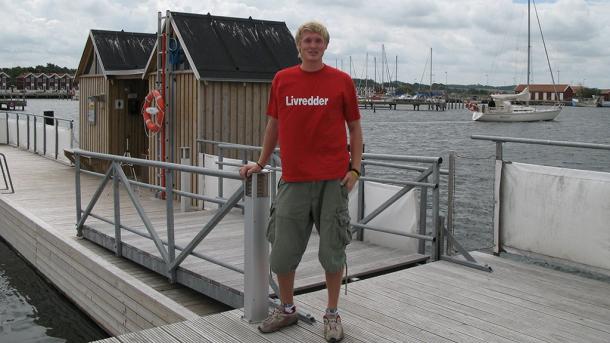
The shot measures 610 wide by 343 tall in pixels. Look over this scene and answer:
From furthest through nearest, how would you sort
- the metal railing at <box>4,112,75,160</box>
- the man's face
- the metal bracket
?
the metal railing at <box>4,112,75,160</box>, the metal bracket, the man's face

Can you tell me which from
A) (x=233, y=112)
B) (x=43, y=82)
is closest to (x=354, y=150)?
(x=233, y=112)

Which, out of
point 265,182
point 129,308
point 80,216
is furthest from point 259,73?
point 265,182

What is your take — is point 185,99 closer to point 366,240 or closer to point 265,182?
point 366,240

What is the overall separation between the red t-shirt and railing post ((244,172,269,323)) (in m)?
0.46

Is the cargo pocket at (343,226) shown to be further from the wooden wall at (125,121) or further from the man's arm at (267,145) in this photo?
the wooden wall at (125,121)

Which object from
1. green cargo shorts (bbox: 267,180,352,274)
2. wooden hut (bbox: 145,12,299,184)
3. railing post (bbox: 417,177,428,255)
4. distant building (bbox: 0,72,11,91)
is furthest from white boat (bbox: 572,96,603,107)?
green cargo shorts (bbox: 267,180,352,274)

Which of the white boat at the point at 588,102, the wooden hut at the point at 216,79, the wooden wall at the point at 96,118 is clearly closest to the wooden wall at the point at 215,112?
the wooden hut at the point at 216,79

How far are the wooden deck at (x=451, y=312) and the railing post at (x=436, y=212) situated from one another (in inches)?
13.9

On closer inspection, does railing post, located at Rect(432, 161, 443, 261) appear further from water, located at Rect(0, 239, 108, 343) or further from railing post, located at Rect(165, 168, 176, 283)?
water, located at Rect(0, 239, 108, 343)

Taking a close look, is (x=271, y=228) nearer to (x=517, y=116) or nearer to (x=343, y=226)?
(x=343, y=226)

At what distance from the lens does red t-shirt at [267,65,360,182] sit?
3.96 meters

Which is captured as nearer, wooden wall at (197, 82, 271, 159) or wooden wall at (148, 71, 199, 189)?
wooden wall at (197, 82, 271, 159)

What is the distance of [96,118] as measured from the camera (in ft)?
48.9

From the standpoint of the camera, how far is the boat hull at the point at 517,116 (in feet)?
236
